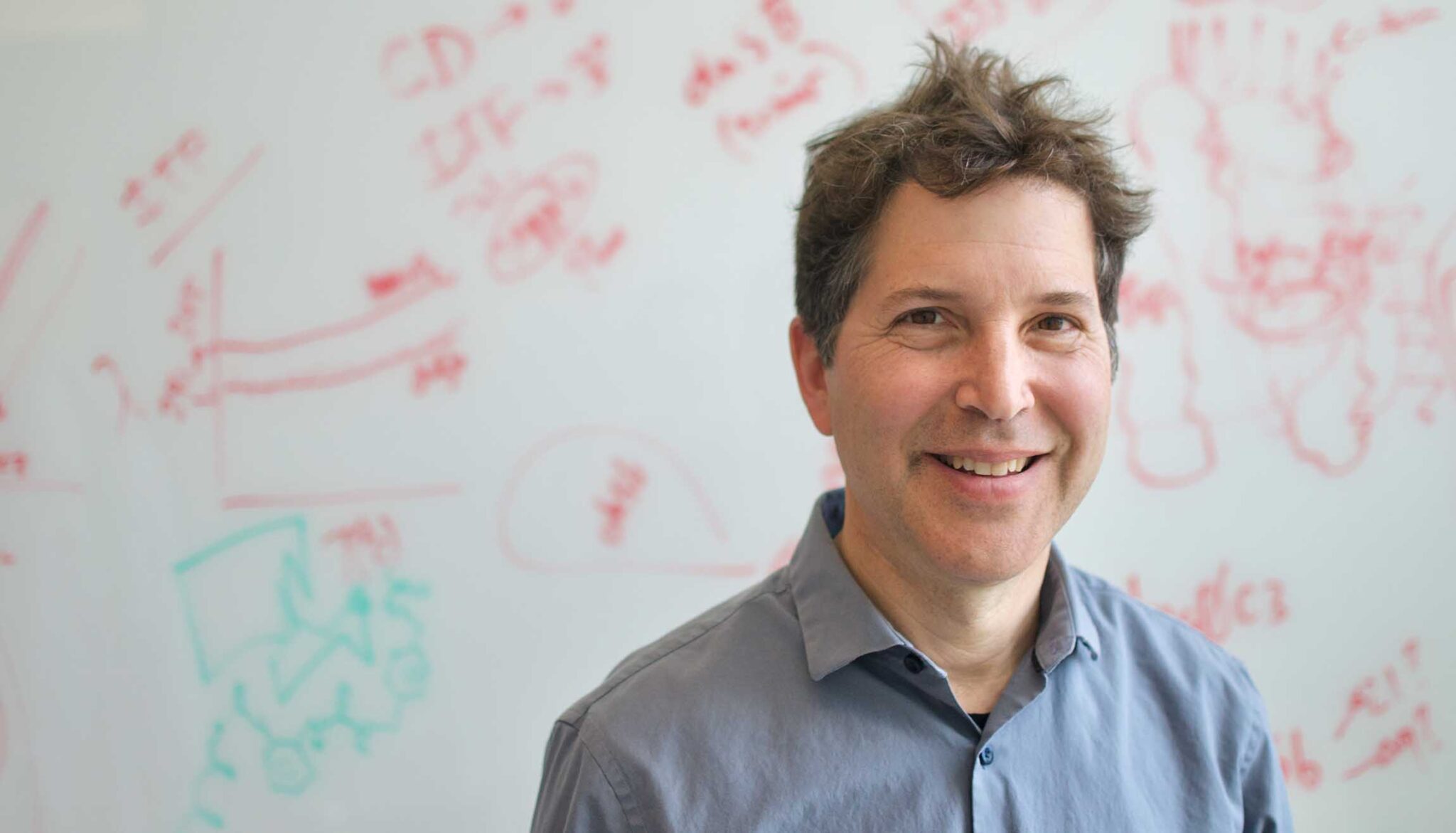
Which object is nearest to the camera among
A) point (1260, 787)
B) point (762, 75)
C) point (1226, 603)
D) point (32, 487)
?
point (1260, 787)

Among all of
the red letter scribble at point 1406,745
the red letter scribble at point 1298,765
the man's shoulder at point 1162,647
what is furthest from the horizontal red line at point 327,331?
the red letter scribble at point 1406,745

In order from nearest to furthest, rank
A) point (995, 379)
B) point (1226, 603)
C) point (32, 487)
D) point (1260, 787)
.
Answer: point (995, 379) → point (1260, 787) → point (32, 487) → point (1226, 603)

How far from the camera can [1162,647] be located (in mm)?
1000

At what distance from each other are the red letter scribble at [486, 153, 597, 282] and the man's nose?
620mm

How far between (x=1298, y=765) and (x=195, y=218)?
1587 mm

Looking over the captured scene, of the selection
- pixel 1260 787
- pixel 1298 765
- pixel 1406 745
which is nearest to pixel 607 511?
pixel 1260 787

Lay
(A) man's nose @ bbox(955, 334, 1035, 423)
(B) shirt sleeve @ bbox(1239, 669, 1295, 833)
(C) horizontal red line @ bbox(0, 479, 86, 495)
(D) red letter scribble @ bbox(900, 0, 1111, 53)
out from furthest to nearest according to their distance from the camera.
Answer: (D) red letter scribble @ bbox(900, 0, 1111, 53)
(C) horizontal red line @ bbox(0, 479, 86, 495)
(B) shirt sleeve @ bbox(1239, 669, 1295, 833)
(A) man's nose @ bbox(955, 334, 1035, 423)

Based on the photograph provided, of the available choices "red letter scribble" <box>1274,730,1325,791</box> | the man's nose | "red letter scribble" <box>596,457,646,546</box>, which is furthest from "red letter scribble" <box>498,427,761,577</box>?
"red letter scribble" <box>1274,730,1325,791</box>

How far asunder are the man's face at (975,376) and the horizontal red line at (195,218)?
0.79 metres

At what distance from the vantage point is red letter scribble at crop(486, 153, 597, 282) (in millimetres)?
1274

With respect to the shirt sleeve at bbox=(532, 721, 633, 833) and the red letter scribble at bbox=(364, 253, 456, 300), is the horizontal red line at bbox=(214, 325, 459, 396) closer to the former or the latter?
the red letter scribble at bbox=(364, 253, 456, 300)

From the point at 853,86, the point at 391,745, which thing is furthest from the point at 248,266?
the point at 853,86

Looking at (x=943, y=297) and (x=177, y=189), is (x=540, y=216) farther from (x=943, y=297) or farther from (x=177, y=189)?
(x=943, y=297)

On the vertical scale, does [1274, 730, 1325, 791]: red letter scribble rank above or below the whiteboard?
below
